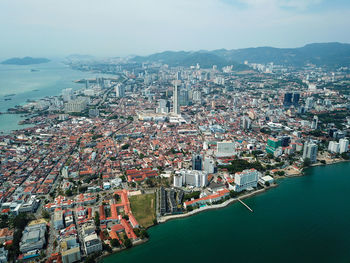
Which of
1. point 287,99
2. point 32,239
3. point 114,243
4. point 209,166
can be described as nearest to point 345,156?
point 209,166

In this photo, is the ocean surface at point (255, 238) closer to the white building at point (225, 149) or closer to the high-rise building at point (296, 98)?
the white building at point (225, 149)

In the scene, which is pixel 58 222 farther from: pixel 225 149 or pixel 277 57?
pixel 277 57

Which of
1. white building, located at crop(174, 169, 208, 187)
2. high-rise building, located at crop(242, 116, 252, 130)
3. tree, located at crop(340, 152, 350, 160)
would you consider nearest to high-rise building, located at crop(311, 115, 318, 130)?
high-rise building, located at crop(242, 116, 252, 130)

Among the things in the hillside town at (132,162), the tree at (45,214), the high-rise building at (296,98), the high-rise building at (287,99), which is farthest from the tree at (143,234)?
the high-rise building at (296,98)

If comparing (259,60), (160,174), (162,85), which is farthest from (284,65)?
(160,174)

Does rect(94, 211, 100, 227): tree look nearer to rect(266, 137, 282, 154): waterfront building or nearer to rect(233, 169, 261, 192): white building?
rect(233, 169, 261, 192): white building

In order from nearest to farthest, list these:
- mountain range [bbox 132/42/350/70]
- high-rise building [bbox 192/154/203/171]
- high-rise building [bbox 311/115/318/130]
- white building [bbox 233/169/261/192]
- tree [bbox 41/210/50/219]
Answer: tree [bbox 41/210/50/219] → white building [bbox 233/169/261/192] → high-rise building [bbox 192/154/203/171] → high-rise building [bbox 311/115/318/130] → mountain range [bbox 132/42/350/70]
